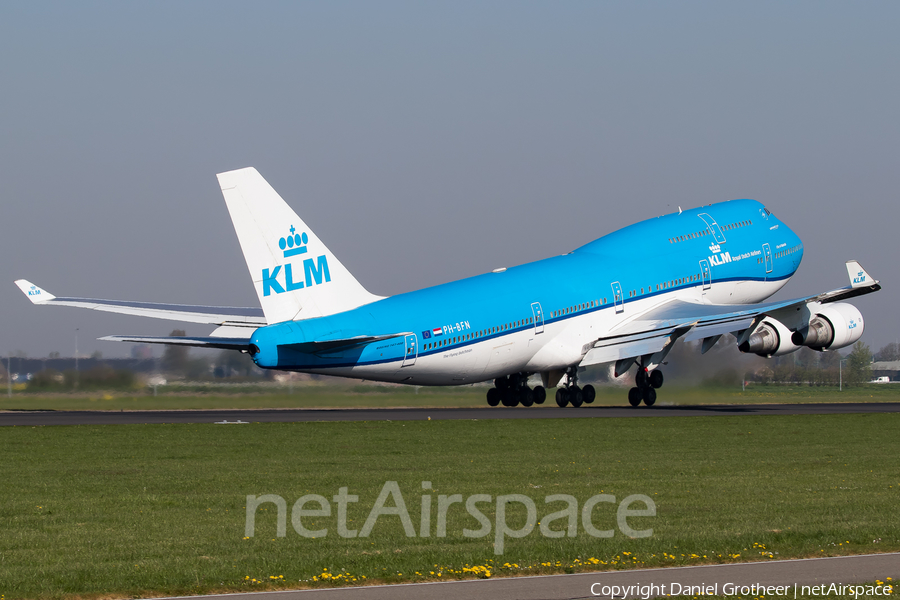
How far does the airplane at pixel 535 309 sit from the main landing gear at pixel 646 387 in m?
0.06

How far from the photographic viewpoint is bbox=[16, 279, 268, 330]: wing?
44534mm

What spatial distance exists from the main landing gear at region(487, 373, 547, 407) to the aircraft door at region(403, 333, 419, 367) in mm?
10296

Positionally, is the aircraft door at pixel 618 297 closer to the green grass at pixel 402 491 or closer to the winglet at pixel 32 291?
the green grass at pixel 402 491

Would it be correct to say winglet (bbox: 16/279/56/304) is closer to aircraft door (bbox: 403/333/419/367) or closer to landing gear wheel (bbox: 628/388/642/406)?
aircraft door (bbox: 403/333/419/367)

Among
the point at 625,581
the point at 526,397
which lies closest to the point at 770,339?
the point at 526,397

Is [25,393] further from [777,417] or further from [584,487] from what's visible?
[584,487]

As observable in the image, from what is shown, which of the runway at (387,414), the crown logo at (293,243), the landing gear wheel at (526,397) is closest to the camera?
the crown logo at (293,243)

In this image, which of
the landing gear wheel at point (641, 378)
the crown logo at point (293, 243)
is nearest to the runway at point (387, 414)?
the landing gear wheel at point (641, 378)

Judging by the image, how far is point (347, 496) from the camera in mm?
22859

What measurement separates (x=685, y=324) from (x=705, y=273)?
6947 mm

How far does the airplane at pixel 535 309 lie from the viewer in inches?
1554
